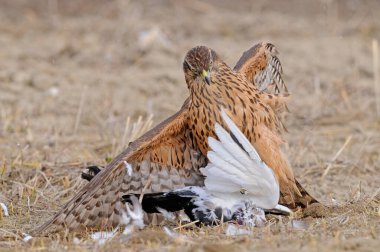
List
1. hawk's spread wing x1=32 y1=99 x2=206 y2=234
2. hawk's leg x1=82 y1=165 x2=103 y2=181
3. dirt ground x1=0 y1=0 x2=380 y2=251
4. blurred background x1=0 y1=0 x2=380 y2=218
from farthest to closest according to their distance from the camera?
1. blurred background x1=0 y1=0 x2=380 y2=218
2. hawk's leg x1=82 y1=165 x2=103 y2=181
3. hawk's spread wing x1=32 y1=99 x2=206 y2=234
4. dirt ground x1=0 y1=0 x2=380 y2=251

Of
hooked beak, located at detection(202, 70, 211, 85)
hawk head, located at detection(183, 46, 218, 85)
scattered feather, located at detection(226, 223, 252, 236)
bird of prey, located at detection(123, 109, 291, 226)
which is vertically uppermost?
hawk head, located at detection(183, 46, 218, 85)

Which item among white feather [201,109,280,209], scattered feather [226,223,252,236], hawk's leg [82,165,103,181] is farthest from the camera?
hawk's leg [82,165,103,181]

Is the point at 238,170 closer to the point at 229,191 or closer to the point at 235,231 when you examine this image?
the point at 229,191

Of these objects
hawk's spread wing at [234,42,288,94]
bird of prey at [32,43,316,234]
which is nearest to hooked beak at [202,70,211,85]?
bird of prey at [32,43,316,234]

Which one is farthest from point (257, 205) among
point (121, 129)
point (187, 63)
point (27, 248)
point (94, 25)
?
point (94, 25)

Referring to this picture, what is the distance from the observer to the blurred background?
7488 mm

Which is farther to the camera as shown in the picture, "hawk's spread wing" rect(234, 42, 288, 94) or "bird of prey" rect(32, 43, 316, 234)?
"hawk's spread wing" rect(234, 42, 288, 94)

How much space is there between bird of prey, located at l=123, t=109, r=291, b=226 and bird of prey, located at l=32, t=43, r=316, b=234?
0.09 meters

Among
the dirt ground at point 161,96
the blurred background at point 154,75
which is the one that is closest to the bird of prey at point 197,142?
the dirt ground at point 161,96

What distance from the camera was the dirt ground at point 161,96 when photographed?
532 centimetres

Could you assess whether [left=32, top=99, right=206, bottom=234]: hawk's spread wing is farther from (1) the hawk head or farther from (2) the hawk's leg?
(2) the hawk's leg

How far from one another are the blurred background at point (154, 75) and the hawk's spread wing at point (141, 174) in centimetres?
88

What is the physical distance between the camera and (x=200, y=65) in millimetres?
5941

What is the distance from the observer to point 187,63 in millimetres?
6016
